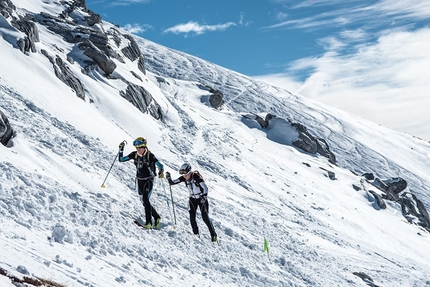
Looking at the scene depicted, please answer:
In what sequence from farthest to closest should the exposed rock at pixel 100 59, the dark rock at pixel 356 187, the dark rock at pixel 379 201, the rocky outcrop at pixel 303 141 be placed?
1. the rocky outcrop at pixel 303 141
2. the dark rock at pixel 356 187
3. the dark rock at pixel 379 201
4. the exposed rock at pixel 100 59

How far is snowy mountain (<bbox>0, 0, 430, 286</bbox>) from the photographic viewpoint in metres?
9.45

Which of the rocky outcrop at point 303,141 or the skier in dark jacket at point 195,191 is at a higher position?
the rocky outcrop at point 303,141

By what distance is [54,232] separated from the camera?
8.77 metres

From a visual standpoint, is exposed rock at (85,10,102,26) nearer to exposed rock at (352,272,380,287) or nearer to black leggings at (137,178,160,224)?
black leggings at (137,178,160,224)

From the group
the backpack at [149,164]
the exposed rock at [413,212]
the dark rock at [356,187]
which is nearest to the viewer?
the backpack at [149,164]

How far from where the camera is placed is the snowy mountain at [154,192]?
945 centimetres

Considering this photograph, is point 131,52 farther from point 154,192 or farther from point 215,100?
point 154,192

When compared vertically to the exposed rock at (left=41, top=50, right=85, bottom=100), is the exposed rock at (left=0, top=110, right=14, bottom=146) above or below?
below

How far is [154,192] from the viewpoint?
17.5m

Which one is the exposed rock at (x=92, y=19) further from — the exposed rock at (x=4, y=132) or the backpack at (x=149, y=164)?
the backpack at (x=149, y=164)

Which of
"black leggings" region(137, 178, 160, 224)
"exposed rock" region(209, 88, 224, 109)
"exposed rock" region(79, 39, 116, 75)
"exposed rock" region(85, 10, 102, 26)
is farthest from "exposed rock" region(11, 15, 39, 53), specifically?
"exposed rock" region(209, 88, 224, 109)

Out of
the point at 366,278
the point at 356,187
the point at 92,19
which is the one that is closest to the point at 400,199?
the point at 356,187

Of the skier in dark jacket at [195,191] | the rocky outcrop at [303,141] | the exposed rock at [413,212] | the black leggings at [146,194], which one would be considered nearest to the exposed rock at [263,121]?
the rocky outcrop at [303,141]

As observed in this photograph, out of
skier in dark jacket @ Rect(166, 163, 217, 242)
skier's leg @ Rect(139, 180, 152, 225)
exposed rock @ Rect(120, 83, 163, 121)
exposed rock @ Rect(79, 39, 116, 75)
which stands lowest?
skier's leg @ Rect(139, 180, 152, 225)
